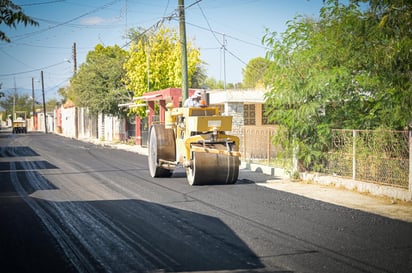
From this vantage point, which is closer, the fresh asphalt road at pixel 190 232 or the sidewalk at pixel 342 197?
the fresh asphalt road at pixel 190 232

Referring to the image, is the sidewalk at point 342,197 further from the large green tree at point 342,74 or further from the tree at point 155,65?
the tree at point 155,65

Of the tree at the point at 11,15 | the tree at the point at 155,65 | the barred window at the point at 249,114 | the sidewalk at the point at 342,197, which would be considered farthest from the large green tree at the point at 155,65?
the tree at the point at 11,15

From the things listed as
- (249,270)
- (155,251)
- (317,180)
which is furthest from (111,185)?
(249,270)

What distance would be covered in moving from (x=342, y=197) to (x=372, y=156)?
1227 mm

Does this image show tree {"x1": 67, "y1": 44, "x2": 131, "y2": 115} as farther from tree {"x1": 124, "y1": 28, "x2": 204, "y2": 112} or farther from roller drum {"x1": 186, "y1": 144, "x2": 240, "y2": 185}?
roller drum {"x1": 186, "y1": 144, "x2": 240, "y2": 185}

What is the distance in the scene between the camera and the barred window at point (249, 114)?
78.9 ft

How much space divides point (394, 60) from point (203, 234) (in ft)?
20.0

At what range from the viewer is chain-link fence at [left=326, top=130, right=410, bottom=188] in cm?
1122

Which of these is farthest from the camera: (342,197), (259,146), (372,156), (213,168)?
(259,146)

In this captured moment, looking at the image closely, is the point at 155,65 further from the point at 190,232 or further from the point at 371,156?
the point at 190,232

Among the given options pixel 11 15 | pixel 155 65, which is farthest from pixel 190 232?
pixel 155 65

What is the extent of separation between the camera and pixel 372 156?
12.0 meters

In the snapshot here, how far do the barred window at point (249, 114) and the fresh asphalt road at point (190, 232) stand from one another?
1106cm

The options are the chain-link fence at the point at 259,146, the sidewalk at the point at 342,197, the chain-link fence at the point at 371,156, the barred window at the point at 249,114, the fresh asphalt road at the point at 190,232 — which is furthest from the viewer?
the barred window at the point at 249,114
